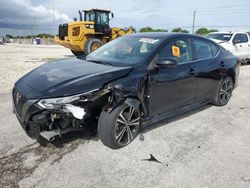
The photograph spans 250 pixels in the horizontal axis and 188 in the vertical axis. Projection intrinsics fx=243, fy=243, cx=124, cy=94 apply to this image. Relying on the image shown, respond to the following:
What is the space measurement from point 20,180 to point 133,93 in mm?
1718

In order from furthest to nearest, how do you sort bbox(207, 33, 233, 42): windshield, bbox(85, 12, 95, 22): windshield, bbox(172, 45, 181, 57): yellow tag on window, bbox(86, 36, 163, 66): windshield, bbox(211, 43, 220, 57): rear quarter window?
bbox(85, 12, 95, 22): windshield → bbox(207, 33, 233, 42): windshield → bbox(211, 43, 220, 57): rear quarter window → bbox(172, 45, 181, 57): yellow tag on window → bbox(86, 36, 163, 66): windshield

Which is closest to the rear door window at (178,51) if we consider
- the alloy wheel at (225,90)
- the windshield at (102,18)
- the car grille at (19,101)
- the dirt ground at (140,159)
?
the dirt ground at (140,159)

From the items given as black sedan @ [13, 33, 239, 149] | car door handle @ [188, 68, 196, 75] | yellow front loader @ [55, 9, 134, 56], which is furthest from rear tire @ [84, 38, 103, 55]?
car door handle @ [188, 68, 196, 75]

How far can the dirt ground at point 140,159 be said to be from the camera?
270cm

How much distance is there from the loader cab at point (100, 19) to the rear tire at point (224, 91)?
10.6 meters

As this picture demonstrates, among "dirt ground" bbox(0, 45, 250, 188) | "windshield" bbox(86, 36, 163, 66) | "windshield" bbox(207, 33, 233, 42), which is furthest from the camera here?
"windshield" bbox(207, 33, 233, 42)

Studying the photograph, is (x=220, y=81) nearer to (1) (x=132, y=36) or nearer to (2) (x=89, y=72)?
(1) (x=132, y=36)

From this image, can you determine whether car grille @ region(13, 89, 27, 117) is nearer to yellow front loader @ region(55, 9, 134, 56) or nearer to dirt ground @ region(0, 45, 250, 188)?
dirt ground @ region(0, 45, 250, 188)

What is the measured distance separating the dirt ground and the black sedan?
29 centimetres

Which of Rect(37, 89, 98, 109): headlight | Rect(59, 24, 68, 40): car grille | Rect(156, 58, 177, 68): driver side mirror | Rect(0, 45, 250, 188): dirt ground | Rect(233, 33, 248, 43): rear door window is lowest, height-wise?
Rect(0, 45, 250, 188): dirt ground

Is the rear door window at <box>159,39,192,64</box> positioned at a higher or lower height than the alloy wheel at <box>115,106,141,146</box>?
higher

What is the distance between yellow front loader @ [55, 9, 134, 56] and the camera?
13.9 meters

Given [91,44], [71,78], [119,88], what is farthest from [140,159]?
[91,44]

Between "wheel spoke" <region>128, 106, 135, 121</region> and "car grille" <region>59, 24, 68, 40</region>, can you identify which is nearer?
"wheel spoke" <region>128, 106, 135, 121</region>
